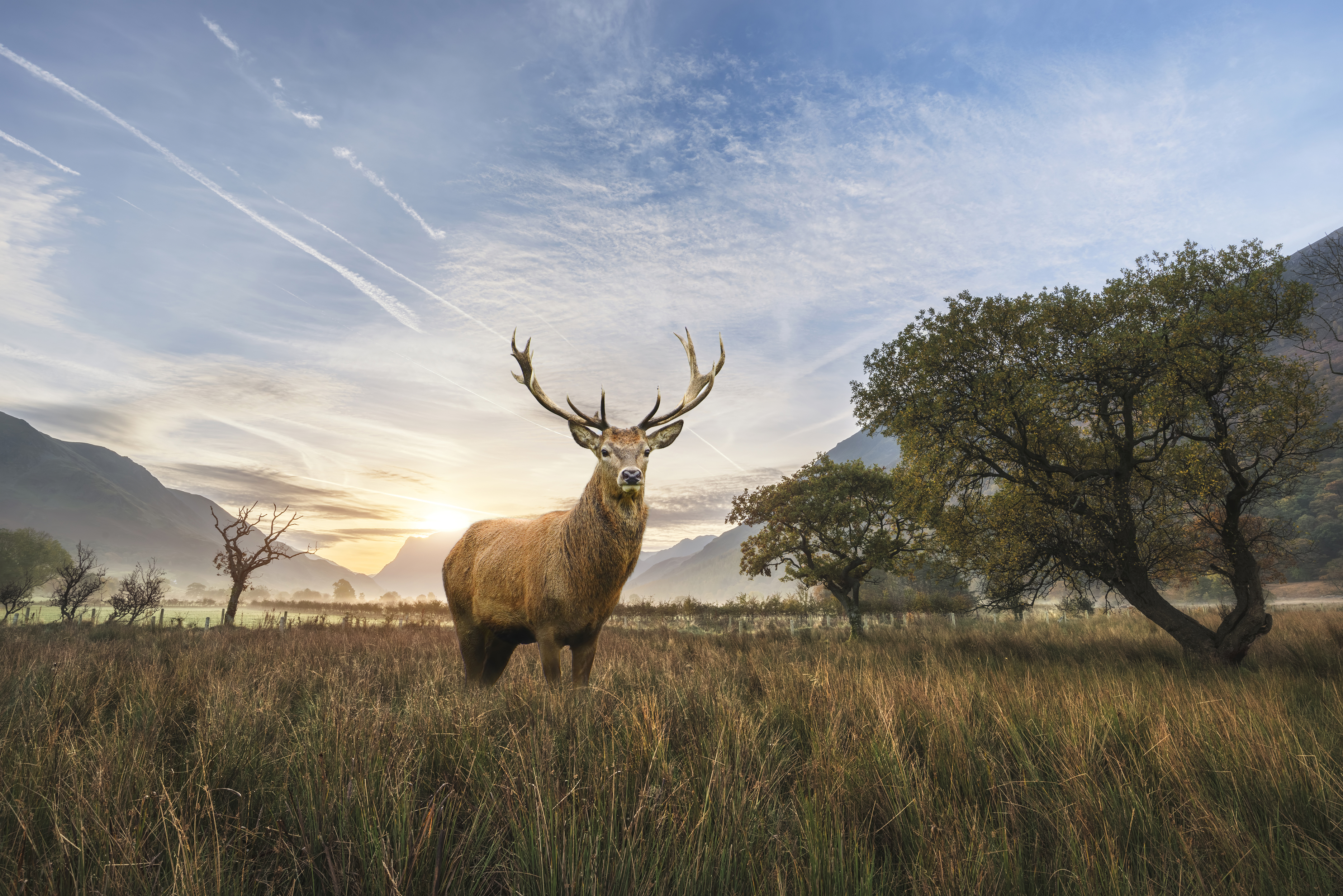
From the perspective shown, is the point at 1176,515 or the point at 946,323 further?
the point at 946,323

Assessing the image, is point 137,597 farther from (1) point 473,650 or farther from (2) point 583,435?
(2) point 583,435

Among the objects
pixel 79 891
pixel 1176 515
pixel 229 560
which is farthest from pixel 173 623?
pixel 1176 515

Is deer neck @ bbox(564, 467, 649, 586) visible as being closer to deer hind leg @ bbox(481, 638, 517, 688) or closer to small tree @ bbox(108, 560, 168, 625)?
deer hind leg @ bbox(481, 638, 517, 688)

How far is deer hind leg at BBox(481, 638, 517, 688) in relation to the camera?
6605mm

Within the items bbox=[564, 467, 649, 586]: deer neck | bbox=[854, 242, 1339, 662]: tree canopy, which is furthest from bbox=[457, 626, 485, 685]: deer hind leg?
bbox=[854, 242, 1339, 662]: tree canopy

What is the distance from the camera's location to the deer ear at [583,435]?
625 cm

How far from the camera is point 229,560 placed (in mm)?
22109

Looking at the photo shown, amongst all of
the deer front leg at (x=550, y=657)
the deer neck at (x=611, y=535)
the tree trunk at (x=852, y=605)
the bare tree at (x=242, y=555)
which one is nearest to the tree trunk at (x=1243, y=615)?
the deer neck at (x=611, y=535)

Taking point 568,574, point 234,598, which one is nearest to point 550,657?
point 568,574

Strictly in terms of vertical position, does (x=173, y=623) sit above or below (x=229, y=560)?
below

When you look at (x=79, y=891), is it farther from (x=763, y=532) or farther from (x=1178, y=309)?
(x=763, y=532)

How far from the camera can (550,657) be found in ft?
17.6

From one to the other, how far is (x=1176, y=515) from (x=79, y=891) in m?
14.9

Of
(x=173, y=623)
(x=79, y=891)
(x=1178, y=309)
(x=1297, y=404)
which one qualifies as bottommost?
(x=173, y=623)
